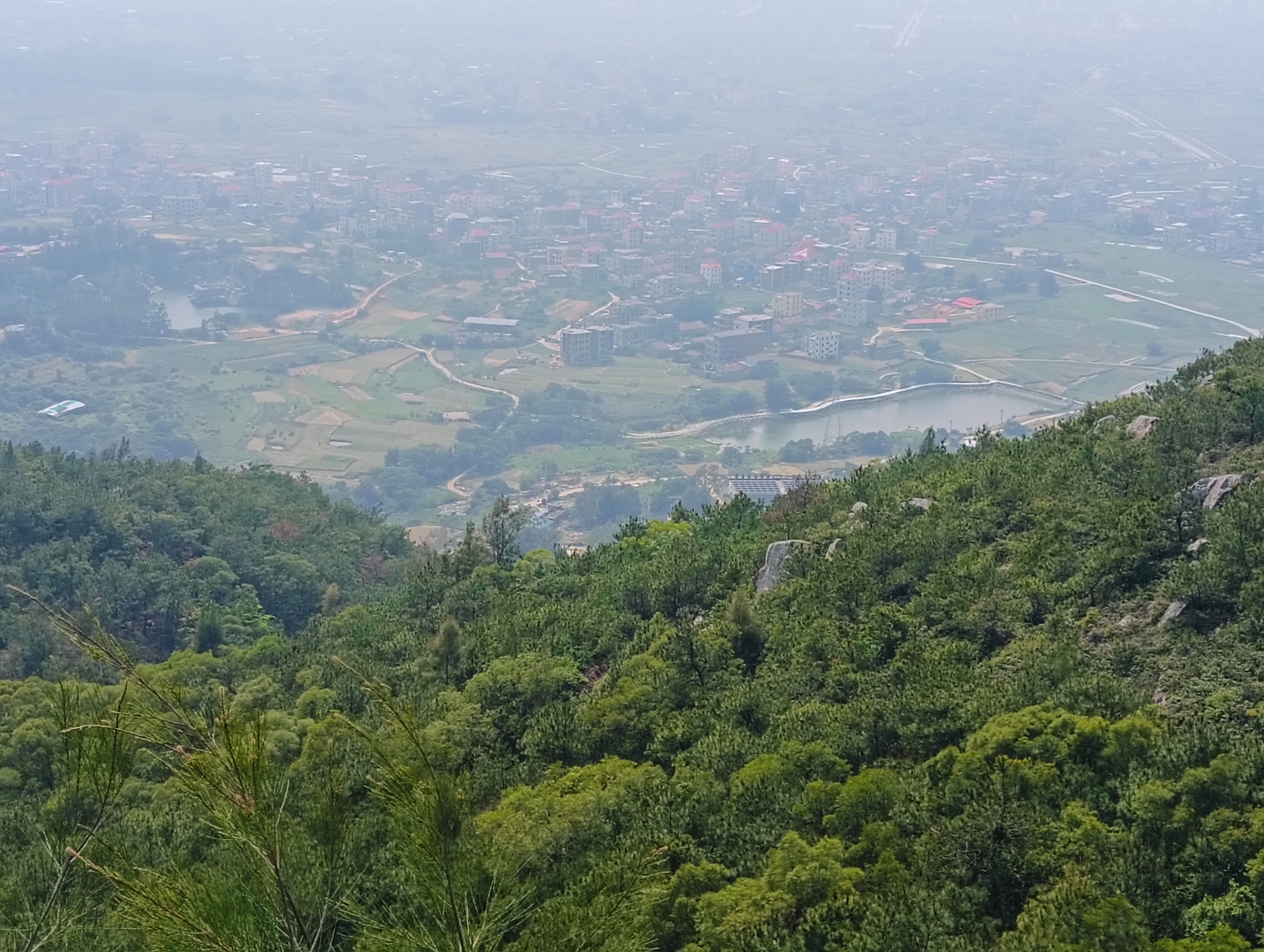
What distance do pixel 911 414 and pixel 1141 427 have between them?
24.3 metres

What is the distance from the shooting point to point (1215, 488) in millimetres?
9477

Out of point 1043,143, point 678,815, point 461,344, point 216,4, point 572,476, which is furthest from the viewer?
point 216,4

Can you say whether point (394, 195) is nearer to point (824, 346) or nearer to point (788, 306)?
point (788, 306)

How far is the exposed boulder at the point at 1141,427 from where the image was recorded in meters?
11.5

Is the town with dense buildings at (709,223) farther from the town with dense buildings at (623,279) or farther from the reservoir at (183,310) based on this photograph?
the reservoir at (183,310)

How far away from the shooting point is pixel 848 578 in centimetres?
1020

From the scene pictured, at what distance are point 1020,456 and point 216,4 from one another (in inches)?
3776

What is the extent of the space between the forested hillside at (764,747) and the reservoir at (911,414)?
20760 millimetres

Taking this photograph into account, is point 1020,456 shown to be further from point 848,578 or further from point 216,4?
point 216,4

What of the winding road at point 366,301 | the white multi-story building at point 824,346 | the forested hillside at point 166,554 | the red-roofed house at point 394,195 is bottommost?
the winding road at point 366,301

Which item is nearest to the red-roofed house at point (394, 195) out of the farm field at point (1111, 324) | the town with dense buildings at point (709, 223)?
the town with dense buildings at point (709, 223)

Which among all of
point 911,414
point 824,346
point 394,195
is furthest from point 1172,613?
point 394,195

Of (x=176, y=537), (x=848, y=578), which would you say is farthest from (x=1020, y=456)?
(x=176, y=537)

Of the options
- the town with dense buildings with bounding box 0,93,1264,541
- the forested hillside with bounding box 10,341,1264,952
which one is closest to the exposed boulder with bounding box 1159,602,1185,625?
the forested hillside with bounding box 10,341,1264,952
